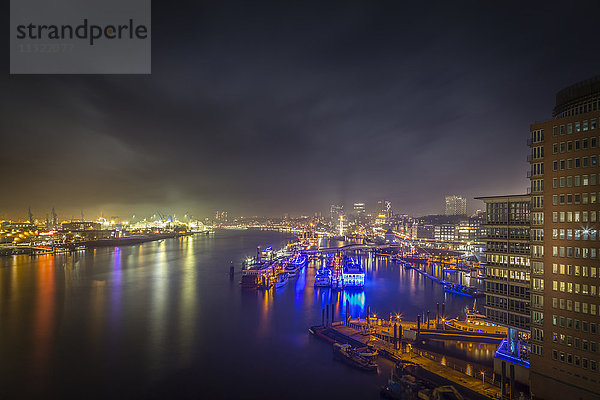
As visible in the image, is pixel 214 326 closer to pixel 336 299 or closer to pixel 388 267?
pixel 336 299

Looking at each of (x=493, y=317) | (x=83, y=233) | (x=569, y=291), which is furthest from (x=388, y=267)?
Result: (x=83, y=233)

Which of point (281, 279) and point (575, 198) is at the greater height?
point (575, 198)

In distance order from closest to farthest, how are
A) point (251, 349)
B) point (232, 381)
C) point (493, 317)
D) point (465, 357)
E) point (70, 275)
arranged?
point (493, 317) < point (232, 381) < point (465, 357) < point (251, 349) < point (70, 275)

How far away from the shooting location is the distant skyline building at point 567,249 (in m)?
9.38

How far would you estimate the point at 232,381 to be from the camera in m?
14.3

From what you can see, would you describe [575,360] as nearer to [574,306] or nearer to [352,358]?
[574,306]

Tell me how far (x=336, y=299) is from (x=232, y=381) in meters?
15.7

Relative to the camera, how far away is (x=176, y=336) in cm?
1939

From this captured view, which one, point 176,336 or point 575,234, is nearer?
point 575,234

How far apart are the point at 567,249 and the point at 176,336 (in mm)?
19607

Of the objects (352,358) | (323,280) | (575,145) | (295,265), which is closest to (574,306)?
(575,145)

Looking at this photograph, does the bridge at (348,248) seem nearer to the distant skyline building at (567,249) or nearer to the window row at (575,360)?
the distant skyline building at (567,249)

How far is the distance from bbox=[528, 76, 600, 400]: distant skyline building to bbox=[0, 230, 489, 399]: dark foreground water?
6.54 m

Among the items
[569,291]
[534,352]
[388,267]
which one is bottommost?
[388,267]
